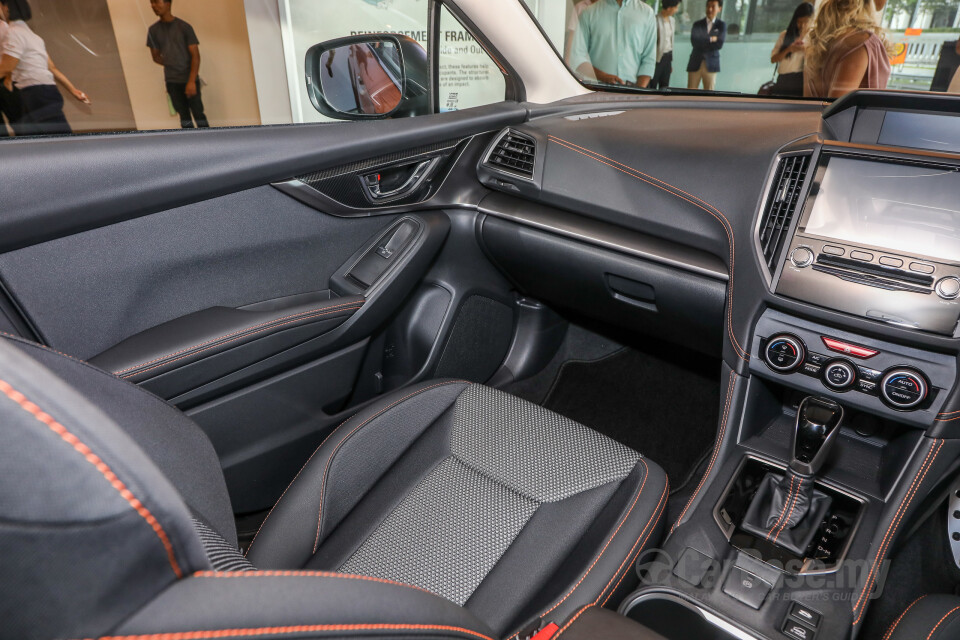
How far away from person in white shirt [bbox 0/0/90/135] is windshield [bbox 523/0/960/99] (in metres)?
1.21

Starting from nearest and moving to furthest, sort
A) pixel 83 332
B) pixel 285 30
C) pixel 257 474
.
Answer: pixel 83 332 < pixel 257 474 < pixel 285 30

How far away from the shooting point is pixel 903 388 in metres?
1.11

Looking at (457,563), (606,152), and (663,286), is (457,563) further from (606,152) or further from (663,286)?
(606,152)

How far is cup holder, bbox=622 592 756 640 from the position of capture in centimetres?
107

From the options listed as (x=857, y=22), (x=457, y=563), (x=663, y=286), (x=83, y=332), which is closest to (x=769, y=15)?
(x=857, y=22)

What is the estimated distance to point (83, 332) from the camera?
3.89 feet

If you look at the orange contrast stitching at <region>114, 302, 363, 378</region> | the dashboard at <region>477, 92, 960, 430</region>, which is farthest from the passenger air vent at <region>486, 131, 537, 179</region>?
the orange contrast stitching at <region>114, 302, 363, 378</region>

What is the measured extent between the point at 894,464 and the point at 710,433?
0.70 meters

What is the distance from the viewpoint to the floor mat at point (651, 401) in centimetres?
190

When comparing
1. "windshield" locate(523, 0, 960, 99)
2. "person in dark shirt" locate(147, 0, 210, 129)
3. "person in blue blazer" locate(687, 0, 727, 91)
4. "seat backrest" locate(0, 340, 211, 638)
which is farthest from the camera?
"person in blue blazer" locate(687, 0, 727, 91)

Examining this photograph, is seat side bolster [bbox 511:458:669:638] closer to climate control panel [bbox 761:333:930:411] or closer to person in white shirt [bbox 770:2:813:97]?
climate control panel [bbox 761:333:930:411]

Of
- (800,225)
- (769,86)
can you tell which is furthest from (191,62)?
(800,225)

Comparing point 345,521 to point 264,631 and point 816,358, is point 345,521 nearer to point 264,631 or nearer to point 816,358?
point 264,631

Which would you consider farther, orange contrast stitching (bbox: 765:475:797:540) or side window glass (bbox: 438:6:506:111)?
side window glass (bbox: 438:6:506:111)
